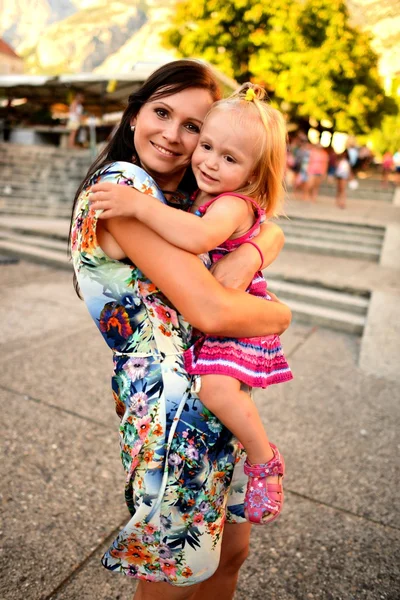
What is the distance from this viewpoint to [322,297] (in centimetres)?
601

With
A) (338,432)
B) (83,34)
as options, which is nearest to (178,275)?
(338,432)

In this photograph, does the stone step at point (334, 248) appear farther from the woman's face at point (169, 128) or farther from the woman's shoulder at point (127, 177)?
the woman's shoulder at point (127, 177)

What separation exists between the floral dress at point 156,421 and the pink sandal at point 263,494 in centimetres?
10

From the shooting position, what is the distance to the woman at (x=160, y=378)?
1216 mm

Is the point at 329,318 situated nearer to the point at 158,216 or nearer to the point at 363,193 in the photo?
the point at 158,216

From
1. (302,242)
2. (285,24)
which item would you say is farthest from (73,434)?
(285,24)

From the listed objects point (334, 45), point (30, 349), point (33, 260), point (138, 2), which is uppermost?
point (138, 2)

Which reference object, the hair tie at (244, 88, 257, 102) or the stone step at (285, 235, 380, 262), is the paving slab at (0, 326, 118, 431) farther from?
the stone step at (285, 235, 380, 262)

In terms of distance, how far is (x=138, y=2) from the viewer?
196 m

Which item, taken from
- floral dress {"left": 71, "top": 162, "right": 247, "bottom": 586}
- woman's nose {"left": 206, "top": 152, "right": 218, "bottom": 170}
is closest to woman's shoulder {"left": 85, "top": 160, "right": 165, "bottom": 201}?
floral dress {"left": 71, "top": 162, "right": 247, "bottom": 586}

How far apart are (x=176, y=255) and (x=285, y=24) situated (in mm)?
25377

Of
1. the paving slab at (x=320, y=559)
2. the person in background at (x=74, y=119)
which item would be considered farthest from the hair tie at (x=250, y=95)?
the person in background at (x=74, y=119)

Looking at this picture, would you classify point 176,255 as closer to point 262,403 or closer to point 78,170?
point 262,403

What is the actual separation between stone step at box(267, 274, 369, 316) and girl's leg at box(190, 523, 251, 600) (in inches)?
181
